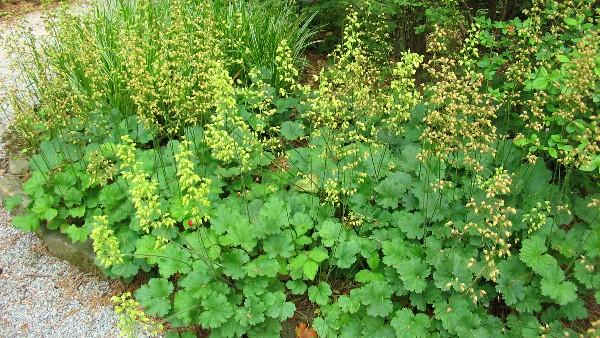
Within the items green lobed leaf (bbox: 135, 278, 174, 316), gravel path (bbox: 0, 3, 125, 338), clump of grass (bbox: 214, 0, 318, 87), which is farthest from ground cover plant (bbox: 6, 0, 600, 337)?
clump of grass (bbox: 214, 0, 318, 87)

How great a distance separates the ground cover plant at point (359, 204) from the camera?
293 centimetres

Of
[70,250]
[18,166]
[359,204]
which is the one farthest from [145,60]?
[359,204]

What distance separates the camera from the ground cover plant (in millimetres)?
2934

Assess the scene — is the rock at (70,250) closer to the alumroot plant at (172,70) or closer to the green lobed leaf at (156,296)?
the green lobed leaf at (156,296)

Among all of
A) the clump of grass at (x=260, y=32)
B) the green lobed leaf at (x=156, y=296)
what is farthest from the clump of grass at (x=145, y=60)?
the green lobed leaf at (x=156, y=296)

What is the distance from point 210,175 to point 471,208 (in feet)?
5.78

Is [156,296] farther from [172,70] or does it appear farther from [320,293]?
[172,70]

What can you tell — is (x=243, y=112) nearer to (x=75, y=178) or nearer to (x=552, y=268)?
(x=75, y=178)

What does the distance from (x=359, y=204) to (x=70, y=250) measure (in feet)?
6.68

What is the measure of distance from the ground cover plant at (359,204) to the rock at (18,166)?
151 millimetres

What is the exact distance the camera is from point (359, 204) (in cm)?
349

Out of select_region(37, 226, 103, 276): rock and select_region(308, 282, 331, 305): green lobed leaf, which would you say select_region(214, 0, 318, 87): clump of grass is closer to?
select_region(37, 226, 103, 276): rock

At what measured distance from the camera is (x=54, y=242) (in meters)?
3.85

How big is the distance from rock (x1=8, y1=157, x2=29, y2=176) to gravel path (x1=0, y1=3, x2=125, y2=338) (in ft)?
1.55
